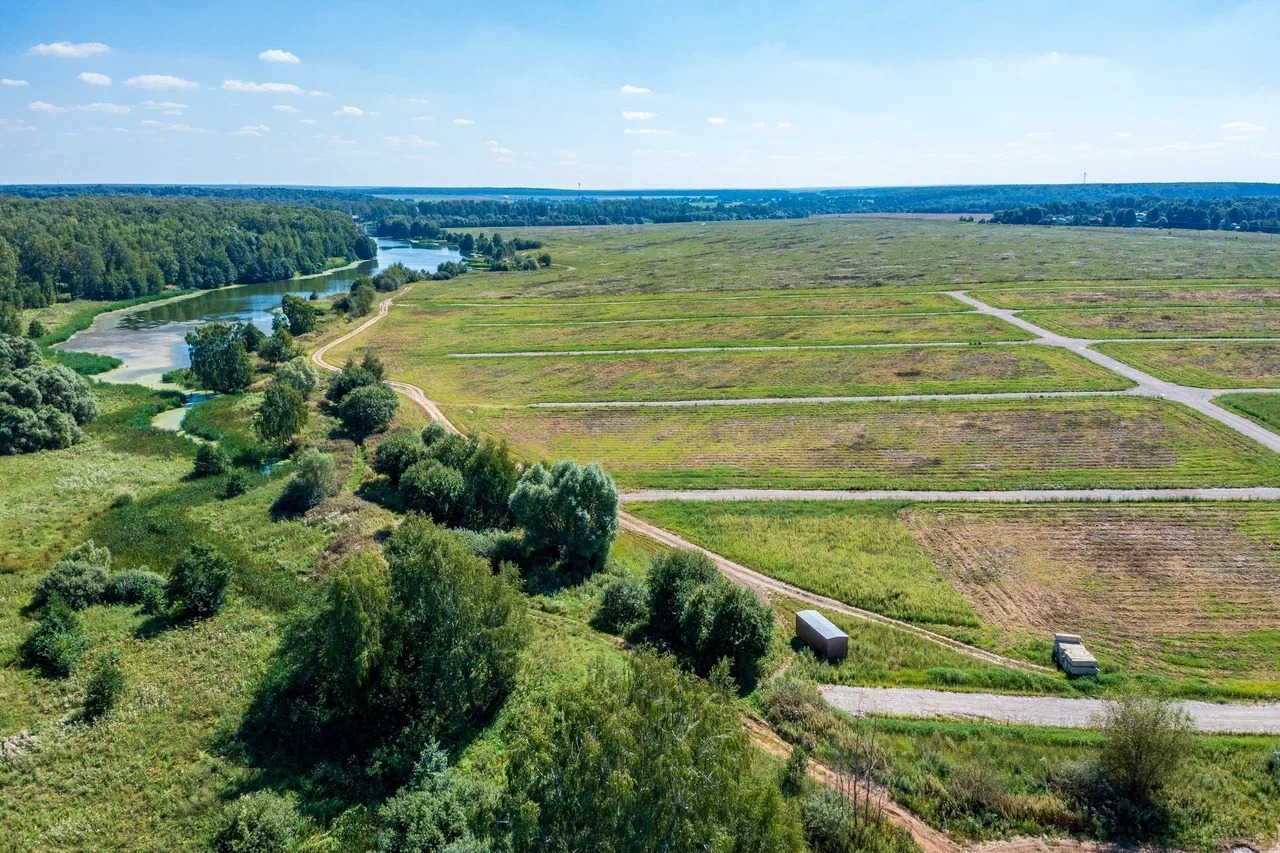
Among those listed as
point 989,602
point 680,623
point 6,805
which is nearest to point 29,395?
point 6,805

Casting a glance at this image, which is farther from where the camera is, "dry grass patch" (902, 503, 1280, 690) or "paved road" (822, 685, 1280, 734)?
"dry grass patch" (902, 503, 1280, 690)

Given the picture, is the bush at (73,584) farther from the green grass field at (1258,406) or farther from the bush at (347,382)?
the green grass field at (1258,406)

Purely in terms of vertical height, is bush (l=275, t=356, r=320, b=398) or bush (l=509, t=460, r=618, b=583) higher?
bush (l=275, t=356, r=320, b=398)

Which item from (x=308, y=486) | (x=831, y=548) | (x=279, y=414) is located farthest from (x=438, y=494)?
(x=831, y=548)

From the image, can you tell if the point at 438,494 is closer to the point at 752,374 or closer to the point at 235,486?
the point at 235,486

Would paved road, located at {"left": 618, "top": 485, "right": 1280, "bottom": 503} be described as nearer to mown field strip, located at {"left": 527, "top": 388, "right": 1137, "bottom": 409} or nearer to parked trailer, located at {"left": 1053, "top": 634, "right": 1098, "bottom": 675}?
parked trailer, located at {"left": 1053, "top": 634, "right": 1098, "bottom": 675}

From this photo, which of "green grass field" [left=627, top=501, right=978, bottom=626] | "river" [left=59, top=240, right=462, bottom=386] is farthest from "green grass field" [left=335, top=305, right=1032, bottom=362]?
"green grass field" [left=627, top=501, right=978, bottom=626]

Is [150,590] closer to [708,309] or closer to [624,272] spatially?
[708,309]
